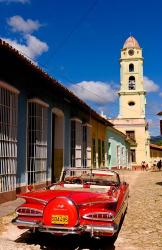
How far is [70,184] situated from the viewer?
6547 millimetres

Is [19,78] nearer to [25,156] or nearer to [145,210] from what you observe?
[25,156]

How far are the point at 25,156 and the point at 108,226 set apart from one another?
5878 millimetres

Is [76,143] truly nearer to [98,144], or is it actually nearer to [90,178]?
[98,144]

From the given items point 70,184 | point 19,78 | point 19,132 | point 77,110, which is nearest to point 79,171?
point 70,184

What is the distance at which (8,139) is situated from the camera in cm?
930

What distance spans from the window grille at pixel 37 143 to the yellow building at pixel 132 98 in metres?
29.9

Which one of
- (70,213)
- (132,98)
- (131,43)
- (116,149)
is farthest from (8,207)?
(131,43)

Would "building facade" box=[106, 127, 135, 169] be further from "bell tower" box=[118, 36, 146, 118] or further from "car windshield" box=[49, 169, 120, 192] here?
"car windshield" box=[49, 169, 120, 192]

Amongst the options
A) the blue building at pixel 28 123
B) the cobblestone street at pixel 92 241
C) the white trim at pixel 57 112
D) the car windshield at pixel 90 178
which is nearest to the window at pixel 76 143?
the blue building at pixel 28 123

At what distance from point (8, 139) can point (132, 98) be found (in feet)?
109

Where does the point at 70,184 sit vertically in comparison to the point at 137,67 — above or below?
below

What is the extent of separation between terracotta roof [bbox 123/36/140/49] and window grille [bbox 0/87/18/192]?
34317 millimetres

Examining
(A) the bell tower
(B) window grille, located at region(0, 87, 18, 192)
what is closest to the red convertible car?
(B) window grille, located at region(0, 87, 18, 192)

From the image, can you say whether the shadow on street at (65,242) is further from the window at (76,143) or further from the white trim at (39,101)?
the window at (76,143)
